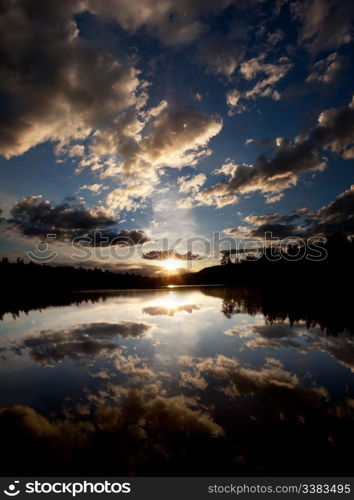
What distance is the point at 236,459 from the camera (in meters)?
4.30

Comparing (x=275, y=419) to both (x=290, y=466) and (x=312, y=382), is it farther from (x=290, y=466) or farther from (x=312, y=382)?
(x=312, y=382)

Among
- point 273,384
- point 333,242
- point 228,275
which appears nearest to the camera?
point 273,384

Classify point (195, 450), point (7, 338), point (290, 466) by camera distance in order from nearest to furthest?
point (290, 466)
point (195, 450)
point (7, 338)

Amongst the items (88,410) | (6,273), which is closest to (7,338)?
(88,410)

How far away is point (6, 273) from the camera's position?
154125 millimetres

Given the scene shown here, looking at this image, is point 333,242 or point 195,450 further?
point 333,242

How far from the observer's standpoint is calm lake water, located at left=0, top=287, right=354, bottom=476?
172 inches

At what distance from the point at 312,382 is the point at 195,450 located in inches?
208

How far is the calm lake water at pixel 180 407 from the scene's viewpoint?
4.38 m

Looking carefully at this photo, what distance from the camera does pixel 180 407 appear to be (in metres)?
6.30

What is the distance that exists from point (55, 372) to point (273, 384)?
8.42m

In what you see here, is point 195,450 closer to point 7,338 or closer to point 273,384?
point 273,384

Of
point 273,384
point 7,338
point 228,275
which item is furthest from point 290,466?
point 228,275

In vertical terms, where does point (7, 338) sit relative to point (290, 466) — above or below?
below
